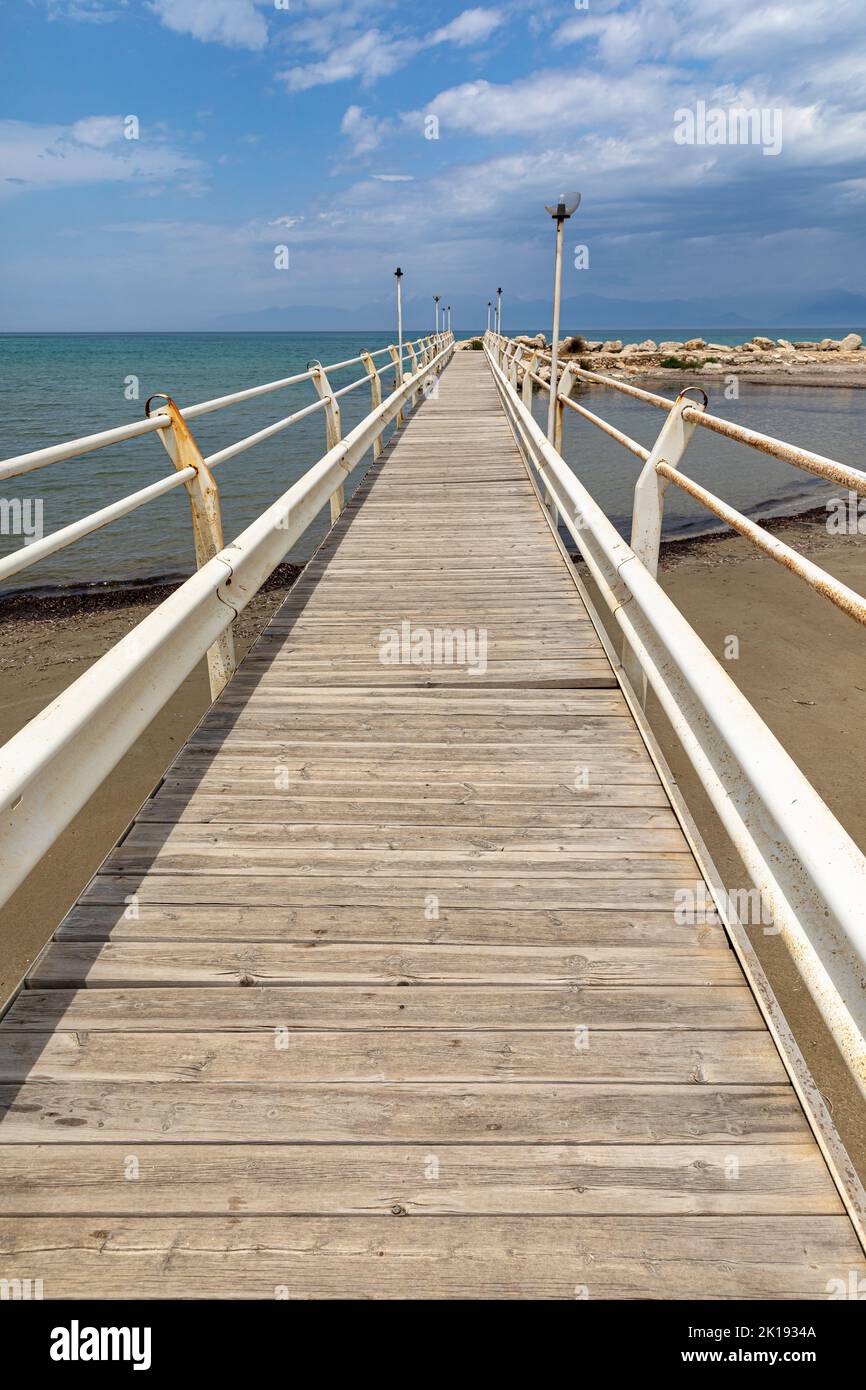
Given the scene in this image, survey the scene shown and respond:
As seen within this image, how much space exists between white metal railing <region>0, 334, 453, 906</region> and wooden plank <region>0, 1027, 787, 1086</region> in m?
0.46

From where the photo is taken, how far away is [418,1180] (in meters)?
1.74

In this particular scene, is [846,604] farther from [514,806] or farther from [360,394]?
[360,394]

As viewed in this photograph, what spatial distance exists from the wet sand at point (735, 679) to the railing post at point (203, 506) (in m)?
2.08

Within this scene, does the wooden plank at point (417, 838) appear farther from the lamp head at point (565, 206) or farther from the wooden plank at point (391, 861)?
the lamp head at point (565, 206)

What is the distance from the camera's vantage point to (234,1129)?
6.06ft

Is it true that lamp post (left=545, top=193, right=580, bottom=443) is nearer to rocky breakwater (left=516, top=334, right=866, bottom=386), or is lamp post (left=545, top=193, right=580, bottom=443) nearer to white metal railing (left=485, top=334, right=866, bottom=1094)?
white metal railing (left=485, top=334, right=866, bottom=1094)

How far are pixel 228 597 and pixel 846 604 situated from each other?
2741 millimetres

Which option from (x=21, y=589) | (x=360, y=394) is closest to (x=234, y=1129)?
(x=21, y=589)

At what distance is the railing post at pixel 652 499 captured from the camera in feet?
12.5

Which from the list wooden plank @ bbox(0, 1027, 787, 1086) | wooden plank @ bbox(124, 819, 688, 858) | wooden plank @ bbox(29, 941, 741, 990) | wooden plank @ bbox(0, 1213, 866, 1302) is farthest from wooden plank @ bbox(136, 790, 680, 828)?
wooden plank @ bbox(0, 1213, 866, 1302)

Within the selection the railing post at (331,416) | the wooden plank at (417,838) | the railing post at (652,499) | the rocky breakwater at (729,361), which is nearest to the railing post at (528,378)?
the railing post at (331,416)

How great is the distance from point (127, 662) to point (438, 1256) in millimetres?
1926

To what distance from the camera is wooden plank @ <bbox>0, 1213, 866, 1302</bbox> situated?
1549mm

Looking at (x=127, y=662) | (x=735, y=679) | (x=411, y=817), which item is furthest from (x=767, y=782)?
(x=735, y=679)
